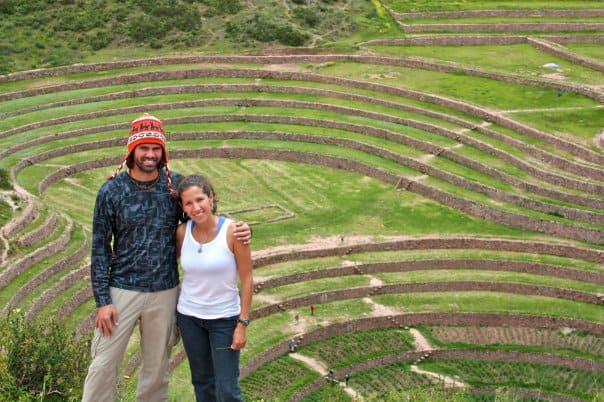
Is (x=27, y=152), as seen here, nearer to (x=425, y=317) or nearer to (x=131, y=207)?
(x=425, y=317)

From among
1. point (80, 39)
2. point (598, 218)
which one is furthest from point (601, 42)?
point (80, 39)

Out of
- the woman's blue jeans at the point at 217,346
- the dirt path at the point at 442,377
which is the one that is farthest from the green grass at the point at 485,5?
the woman's blue jeans at the point at 217,346

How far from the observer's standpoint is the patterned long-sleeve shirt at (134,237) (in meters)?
10.1

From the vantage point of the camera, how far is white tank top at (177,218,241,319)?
32.3 feet

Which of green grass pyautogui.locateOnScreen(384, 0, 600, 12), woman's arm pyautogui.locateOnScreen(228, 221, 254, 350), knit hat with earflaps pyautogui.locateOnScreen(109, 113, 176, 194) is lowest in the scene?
green grass pyautogui.locateOnScreen(384, 0, 600, 12)

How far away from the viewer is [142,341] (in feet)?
33.7

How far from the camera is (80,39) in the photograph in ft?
174

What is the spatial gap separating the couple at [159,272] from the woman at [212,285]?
11mm

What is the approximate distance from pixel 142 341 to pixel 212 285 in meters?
1.09

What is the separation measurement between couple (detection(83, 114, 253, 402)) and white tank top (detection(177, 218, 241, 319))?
0.01 meters

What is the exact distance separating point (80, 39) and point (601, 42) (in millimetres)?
29636

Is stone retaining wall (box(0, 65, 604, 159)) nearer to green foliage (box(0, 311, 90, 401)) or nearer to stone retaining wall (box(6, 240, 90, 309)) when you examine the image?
stone retaining wall (box(6, 240, 90, 309))

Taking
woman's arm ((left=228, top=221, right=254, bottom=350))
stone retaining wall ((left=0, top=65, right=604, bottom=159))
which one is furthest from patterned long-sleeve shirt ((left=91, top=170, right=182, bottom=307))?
stone retaining wall ((left=0, top=65, right=604, bottom=159))

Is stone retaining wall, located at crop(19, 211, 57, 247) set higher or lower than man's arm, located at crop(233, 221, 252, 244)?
lower
